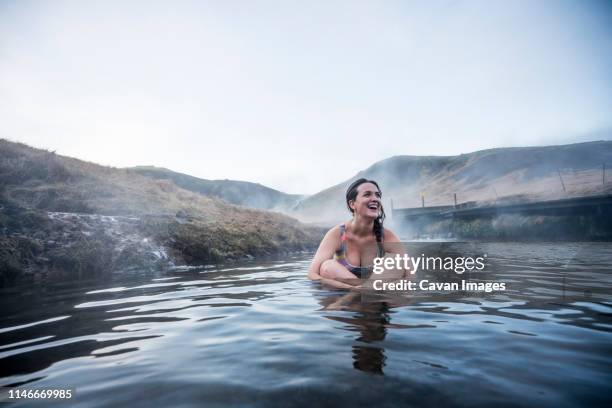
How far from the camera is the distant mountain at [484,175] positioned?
48188 millimetres

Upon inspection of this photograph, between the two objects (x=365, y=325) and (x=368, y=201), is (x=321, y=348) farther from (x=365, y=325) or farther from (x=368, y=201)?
(x=368, y=201)

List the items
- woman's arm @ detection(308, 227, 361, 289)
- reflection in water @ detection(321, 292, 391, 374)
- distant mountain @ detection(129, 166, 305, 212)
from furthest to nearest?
1. distant mountain @ detection(129, 166, 305, 212)
2. woman's arm @ detection(308, 227, 361, 289)
3. reflection in water @ detection(321, 292, 391, 374)

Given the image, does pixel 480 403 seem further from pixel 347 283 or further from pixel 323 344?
pixel 347 283

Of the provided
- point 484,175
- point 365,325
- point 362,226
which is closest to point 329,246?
point 362,226

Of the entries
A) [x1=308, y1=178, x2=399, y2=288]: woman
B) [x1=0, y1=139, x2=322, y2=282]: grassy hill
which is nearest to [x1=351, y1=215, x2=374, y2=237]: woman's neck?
[x1=308, y1=178, x2=399, y2=288]: woman

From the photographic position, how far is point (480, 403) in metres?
1.51

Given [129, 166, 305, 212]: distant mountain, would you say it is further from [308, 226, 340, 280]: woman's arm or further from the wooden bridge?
[308, 226, 340, 280]: woman's arm

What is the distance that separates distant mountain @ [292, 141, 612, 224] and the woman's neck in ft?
96.2

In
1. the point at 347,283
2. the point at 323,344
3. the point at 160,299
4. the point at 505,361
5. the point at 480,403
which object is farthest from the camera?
the point at 347,283

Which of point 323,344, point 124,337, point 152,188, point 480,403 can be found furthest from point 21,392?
point 152,188

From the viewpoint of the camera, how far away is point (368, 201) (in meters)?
5.14

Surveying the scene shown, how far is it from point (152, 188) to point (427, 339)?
15632 mm

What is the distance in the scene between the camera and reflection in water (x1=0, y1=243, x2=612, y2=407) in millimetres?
1670

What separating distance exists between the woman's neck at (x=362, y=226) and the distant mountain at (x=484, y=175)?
29.3 m
